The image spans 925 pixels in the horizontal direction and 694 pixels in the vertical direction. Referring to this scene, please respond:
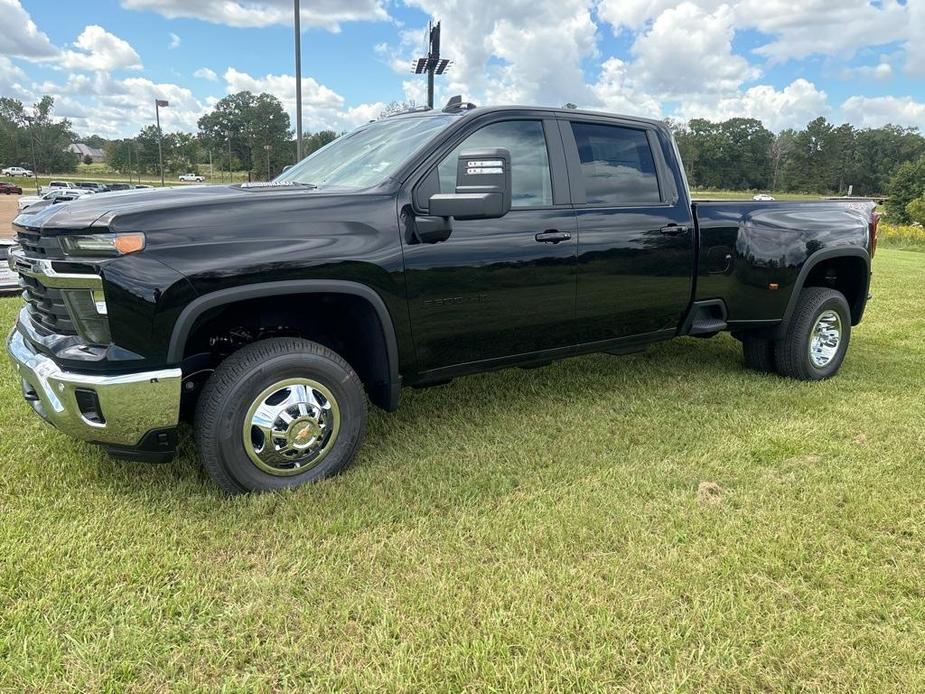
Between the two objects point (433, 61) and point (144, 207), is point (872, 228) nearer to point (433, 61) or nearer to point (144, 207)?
point (144, 207)

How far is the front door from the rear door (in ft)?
0.40

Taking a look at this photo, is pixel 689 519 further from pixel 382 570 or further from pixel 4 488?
pixel 4 488

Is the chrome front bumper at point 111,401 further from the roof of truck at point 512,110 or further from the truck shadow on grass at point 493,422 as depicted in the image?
the roof of truck at point 512,110

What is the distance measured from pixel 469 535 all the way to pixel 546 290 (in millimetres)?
1519

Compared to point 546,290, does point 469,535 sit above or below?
below

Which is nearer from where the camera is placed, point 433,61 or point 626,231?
point 626,231

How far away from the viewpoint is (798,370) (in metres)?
4.99

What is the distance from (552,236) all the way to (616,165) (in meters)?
0.83

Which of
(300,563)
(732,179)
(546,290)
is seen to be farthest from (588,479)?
(732,179)

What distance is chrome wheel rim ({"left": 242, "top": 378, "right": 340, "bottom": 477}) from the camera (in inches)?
118

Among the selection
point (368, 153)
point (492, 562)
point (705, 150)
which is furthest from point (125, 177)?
point (492, 562)

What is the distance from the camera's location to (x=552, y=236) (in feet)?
12.1

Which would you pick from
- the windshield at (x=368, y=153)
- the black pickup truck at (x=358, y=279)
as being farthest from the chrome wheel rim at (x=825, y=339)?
the windshield at (x=368, y=153)

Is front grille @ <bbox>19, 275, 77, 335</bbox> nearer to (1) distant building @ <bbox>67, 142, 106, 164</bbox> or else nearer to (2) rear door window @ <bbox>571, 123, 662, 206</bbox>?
(2) rear door window @ <bbox>571, 123, 662, 206</bbox>
